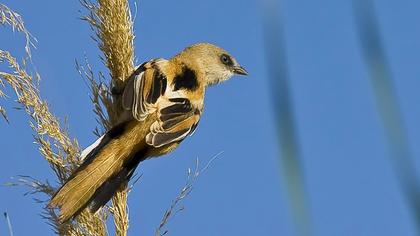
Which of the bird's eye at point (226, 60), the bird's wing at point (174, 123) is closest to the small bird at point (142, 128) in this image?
the bird's wing at point (174, 123)

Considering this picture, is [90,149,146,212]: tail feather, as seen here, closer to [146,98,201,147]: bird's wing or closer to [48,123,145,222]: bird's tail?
[48,123,145,222]: bird's tail

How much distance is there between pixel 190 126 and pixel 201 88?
46 centimetres

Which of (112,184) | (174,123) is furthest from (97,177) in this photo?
(174,123)

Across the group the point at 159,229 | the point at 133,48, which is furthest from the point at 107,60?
the point at 159,229

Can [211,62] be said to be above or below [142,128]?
above

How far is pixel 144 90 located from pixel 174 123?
29 centimetres

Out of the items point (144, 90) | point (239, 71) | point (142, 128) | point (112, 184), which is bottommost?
point (112, 184)

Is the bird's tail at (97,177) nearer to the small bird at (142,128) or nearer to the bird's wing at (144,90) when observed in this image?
the small bird at (142,128)

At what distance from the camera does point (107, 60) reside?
317 cm

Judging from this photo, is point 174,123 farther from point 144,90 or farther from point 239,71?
point 239,71

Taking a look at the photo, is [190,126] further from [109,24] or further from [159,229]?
[159,229]

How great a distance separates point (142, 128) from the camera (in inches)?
153

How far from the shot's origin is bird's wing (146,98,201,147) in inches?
152

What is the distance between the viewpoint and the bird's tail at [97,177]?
285 cm
